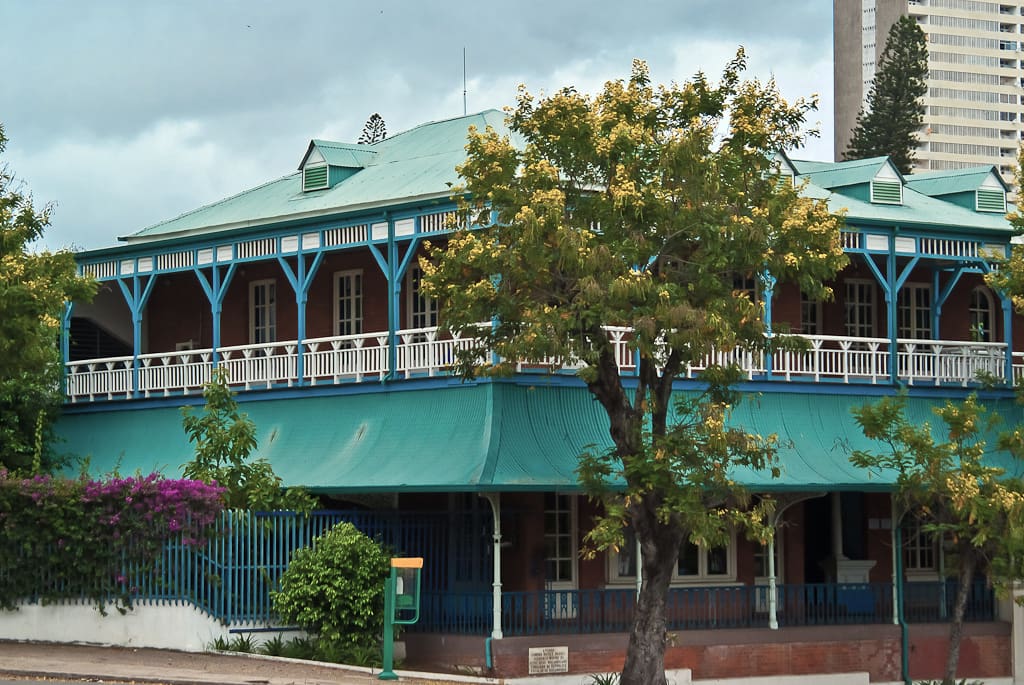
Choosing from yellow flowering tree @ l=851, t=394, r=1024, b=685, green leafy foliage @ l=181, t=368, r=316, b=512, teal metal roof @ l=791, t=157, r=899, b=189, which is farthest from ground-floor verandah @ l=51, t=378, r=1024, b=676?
teal metal roof @ l=791, t=157, r=899, b=189

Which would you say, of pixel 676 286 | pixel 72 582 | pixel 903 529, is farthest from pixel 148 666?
pixel 903 529

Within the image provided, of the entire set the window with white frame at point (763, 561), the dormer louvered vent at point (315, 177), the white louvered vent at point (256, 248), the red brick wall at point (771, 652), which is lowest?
the red brick wall at point (771, 652)

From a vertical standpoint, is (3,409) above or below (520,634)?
above

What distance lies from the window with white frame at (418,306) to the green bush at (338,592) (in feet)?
20.7

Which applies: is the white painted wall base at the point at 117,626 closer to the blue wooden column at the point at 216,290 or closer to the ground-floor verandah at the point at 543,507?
the ground-floor verandah at the point at 543,507

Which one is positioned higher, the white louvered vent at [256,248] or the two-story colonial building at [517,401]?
the white louvered vent at [256,248]

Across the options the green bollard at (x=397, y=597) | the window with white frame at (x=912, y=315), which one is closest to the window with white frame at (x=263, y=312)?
the green bollard at (x=397, y=597)

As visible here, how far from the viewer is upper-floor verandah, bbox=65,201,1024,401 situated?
2983 centimetres

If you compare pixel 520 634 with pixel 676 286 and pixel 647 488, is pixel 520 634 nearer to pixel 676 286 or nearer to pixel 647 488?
pixel 647 488

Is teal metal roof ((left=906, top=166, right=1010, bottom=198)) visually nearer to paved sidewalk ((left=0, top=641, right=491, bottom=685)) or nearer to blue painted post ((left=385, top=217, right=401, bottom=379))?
blue painted post ((left=385, top=217, right=401, bottom=379))

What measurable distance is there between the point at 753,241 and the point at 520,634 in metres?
7.07

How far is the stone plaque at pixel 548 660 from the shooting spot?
85.9ft

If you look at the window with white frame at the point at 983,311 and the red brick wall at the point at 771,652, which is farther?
the window with white frame at the point at 983,311

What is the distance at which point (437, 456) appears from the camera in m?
27.1
